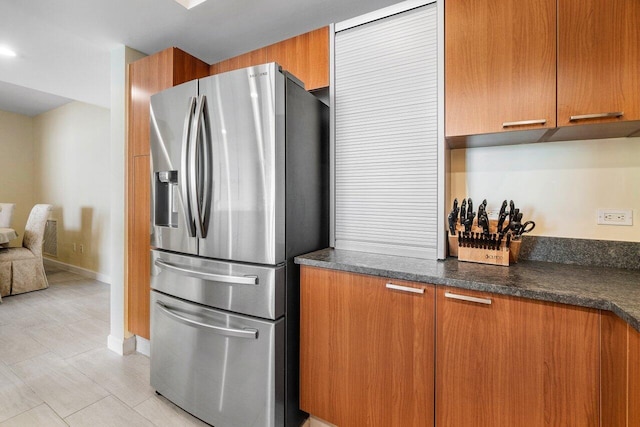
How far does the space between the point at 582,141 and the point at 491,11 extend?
0.82 m

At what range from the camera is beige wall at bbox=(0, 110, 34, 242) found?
5223mm

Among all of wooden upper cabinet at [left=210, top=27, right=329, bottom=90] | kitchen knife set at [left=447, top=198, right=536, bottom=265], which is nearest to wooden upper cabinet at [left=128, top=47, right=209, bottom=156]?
wooden upper cabinet at [left=210, top=27, right=329, bottom=90]

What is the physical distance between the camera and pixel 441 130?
1.56 meters

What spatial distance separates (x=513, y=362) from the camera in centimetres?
112

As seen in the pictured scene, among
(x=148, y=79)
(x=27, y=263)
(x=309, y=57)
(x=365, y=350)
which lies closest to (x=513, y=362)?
(x=365, y=350)

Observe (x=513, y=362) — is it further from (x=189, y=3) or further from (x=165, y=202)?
(x=189, y=3)

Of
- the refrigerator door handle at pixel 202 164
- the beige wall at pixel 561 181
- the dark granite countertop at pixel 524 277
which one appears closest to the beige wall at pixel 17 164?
the refrigerator door handle at pixel 202 164

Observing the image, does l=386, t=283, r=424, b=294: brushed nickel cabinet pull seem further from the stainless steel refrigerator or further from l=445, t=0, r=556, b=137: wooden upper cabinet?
l=445, t=0, r=556, b=137: wooden upper cabinet

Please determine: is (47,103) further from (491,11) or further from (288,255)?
(491,11)

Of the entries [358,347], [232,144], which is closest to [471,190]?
[358,347]

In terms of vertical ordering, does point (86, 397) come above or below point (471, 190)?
below

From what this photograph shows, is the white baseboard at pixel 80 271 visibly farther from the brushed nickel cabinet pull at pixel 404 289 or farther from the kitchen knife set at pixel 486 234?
the kitchen knife set at pixel 486 234

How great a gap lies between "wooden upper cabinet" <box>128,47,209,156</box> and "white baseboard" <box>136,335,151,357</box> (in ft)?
4.97

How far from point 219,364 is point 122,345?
1.39m
